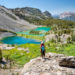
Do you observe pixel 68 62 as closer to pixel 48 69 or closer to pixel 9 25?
pixel 48 69

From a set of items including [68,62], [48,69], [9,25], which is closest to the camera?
[48,69]

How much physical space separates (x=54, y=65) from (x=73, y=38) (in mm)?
33441

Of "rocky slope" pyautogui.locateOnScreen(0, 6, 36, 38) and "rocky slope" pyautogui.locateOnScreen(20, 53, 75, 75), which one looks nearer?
"rocky slope" pyautogui.locateOnScreen(20, 53, 75, 75)

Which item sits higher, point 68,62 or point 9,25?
point 9,25

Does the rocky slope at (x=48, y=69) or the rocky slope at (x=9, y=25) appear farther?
the rocky slope at (x=9, y=25)

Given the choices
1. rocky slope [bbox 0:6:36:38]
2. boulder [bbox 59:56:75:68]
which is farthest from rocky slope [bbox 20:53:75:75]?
rocky slope [bbox 0:6:36:38]

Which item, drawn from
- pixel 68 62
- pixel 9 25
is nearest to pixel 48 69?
pixel 68 62

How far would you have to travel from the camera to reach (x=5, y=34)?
2906 inches

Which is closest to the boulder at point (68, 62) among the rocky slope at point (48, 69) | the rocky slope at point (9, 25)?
the rocky slope at point (48, 69)

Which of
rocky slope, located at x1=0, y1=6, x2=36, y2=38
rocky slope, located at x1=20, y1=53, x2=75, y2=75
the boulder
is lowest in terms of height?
rocky slope, located at x1=20, y1=53, x2=75, y2=75

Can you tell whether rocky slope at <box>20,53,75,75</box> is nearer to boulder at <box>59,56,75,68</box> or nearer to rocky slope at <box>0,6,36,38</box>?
boulder at <box>59,56,75,68</box>

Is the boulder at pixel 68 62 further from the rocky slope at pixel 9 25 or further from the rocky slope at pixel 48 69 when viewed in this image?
the rocky slope at pixel 9 25

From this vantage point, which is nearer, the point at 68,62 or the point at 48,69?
the point at 48,69

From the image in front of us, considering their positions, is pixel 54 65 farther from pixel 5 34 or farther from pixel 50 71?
pixel 5 34
